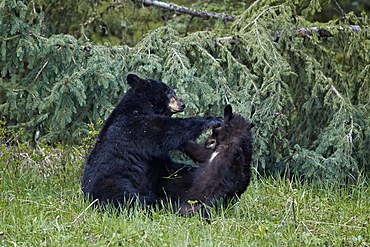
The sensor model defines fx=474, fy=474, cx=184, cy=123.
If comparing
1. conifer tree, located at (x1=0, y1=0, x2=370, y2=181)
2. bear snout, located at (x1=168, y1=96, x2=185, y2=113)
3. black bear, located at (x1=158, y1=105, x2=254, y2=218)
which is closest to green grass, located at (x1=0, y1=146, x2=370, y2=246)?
black bear, located at (x1=158, y1=105, x2=254, y2=218)

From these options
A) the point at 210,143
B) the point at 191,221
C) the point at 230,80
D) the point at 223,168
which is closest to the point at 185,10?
the point at 230,80

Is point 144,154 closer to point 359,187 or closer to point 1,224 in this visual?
point 1,224

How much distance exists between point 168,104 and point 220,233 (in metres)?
1.73

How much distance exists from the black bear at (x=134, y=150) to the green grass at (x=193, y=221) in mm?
210

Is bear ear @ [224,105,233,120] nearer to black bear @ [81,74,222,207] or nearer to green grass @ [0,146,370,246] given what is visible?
black bear @ [81,74,222,207]

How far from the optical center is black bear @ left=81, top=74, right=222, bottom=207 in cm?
425

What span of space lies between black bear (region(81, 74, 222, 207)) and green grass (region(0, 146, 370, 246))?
21cm

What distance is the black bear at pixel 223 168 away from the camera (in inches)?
162

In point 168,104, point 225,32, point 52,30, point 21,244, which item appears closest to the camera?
point 21,244

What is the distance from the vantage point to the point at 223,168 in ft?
13.6

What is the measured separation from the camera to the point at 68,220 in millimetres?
3879

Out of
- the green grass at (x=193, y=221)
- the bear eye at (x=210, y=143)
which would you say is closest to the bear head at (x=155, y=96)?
the bear eye at (x=210, y=143)

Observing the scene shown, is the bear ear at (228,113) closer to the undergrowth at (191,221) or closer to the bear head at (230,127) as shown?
the bear head at (230,127)

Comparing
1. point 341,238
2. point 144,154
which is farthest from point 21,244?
point 341,238
